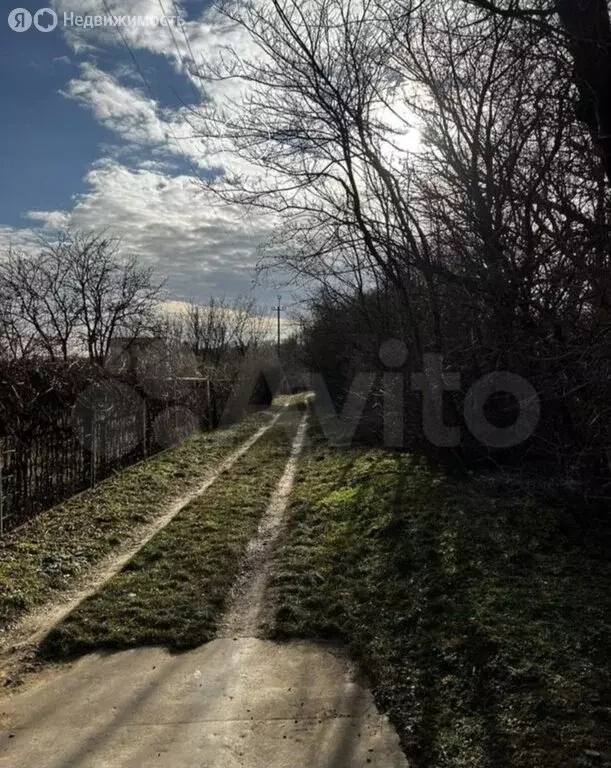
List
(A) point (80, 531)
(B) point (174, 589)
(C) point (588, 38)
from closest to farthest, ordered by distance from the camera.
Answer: (C) point (588, 38)
(B) point (174, 589)
(A) point (80, 531)

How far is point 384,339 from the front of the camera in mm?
12758

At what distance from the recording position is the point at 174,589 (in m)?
5.29

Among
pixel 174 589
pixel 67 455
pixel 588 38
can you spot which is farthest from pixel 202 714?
pixel 67 455

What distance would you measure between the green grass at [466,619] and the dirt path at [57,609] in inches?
63.7

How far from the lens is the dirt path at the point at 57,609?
418 cm

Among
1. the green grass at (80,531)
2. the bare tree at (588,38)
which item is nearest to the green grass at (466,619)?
the green grass at (80,531)

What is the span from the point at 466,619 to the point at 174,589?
8.11ft

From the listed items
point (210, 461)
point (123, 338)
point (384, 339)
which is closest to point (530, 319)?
point (384, 339)

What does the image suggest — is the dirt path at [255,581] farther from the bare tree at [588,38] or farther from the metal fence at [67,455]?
the bare tree at [588,38]

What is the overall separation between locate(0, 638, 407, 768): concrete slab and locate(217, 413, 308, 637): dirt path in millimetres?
403

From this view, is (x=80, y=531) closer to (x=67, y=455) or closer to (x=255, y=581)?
(x=67, y=455)

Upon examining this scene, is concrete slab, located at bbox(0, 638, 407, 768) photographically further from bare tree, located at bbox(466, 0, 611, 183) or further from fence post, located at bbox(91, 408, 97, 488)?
fence post, located at bbox(91, 408, 97, 488)

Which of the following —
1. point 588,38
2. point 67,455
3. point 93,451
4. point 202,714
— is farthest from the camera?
point 93,451

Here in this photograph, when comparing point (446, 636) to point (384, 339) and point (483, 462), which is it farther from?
point (384, 339)
